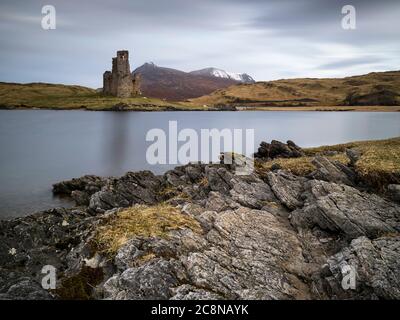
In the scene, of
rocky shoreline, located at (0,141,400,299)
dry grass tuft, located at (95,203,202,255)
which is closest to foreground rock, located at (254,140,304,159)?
rocky shoreline, located at (0,141,400,299)

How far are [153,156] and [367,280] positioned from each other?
56.4 m

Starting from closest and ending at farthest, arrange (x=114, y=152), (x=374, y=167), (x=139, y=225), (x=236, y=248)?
(x=236, y=248) < (x=139, y=225) < (x=374, y=167) < (x=114, y=152)

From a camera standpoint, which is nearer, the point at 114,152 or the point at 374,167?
the point at 374,167

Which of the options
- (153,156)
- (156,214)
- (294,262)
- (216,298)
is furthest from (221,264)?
(153,156)

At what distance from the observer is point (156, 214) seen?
18328mm

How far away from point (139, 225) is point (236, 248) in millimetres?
4648

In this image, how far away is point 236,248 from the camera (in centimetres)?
1612

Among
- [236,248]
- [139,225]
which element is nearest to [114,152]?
[139,225]

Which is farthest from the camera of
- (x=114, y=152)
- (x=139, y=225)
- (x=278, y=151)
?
(x=114, y=152)

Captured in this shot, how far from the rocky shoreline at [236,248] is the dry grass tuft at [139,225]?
0.12 meters

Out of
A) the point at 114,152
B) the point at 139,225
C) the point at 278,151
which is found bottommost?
the point at 139,225

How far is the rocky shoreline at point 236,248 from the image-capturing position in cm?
1333

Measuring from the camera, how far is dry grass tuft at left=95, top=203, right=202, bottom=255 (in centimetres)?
1605

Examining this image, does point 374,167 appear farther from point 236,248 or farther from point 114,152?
point 114,152
